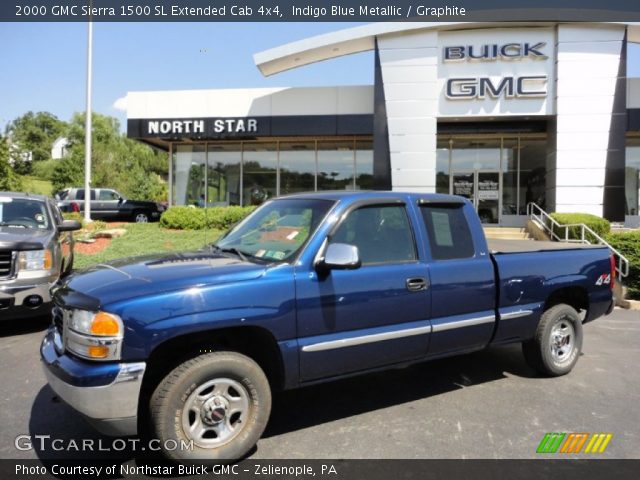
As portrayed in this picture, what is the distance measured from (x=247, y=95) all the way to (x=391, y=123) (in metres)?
5.80

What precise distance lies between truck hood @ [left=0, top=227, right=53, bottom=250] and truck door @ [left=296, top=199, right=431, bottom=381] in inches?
179

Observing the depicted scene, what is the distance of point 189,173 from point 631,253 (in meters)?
17.2

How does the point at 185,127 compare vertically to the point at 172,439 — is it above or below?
above

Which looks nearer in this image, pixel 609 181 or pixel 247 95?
pixel 609 181

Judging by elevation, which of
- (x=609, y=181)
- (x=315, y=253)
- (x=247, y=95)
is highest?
(x=247, y=95)

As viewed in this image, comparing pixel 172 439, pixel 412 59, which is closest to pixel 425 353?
pixel 172 439

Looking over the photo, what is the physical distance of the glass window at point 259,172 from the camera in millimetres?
21625

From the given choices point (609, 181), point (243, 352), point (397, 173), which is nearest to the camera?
point (243, 352)

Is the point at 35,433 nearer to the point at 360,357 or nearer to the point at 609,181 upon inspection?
the point at 360,357

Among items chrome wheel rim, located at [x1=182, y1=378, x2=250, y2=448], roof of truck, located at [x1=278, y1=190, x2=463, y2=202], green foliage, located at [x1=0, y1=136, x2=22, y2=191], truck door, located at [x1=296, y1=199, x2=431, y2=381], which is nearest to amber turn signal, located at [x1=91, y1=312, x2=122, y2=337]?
chrome wheel rim, located at [x1=182, y1=378, x2=250, y2=448]

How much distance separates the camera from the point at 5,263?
6105 mm

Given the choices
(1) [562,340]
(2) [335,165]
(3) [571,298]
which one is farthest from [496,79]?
(1) [562,340]

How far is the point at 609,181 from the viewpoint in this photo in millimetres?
16656

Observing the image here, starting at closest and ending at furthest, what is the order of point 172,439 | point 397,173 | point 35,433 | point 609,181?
point 172,439 < point 35,433 < point 609,181 < point 397,173
